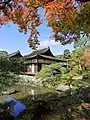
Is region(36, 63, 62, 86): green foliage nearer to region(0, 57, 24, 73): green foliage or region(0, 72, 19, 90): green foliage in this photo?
region(0, 57, 24, 73): green foliage

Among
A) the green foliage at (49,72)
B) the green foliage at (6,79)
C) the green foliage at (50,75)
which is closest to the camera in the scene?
the green foliage at (6,79)

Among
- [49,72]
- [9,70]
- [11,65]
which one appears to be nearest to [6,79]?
[9,70]

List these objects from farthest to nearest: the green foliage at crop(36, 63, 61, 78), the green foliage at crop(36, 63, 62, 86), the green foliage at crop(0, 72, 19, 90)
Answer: the green foliage at crop(36, 63, 61, 78) → the green foliage at crop(36, 63, 62, 86) → the green foliage at crop(0, 72, 19, 90)

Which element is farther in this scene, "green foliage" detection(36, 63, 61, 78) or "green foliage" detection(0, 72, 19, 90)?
"green foliage" detection(36, 63, 61, 78)

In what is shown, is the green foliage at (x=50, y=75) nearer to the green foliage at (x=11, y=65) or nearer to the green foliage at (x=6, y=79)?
the green foliage at (x=11, y=65)

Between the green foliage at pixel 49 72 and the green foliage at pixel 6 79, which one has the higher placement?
the green foliage at pixel 49 72

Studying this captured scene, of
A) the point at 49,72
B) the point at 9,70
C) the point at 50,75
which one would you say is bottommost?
the point at 9,70

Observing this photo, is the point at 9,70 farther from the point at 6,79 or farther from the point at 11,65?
the point at 6,79

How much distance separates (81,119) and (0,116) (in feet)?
11.8

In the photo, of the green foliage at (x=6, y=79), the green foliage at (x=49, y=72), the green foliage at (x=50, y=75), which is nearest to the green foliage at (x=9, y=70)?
the green foliage at (x=6, y=79)

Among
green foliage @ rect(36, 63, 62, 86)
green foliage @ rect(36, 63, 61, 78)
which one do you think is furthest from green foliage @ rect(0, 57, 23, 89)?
green foliage @ rect(36, 63, 61, 78)

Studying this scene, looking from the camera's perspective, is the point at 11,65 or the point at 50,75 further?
the point at 50,75

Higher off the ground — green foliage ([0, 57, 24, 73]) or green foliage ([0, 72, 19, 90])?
green foliage ([0, 57, 24, 73])

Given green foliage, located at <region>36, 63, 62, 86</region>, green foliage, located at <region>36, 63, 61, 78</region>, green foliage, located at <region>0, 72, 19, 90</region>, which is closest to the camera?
green foliage, located at <region>0, 72, 19, 90</region>
